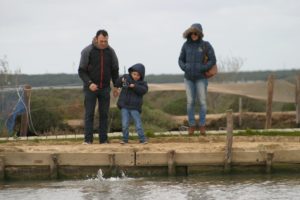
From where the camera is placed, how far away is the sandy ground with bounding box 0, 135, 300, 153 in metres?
16.2

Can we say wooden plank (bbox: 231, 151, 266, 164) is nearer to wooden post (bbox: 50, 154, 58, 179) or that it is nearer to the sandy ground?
the sandy ground

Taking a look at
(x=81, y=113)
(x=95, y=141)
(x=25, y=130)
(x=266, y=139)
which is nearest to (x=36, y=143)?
(x=95, y=141)

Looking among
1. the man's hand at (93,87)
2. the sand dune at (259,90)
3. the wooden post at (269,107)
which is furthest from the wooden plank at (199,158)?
the sand dune at (259,90)

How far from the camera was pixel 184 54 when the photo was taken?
17828 millimetres

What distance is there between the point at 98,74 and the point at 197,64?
6.24 ft

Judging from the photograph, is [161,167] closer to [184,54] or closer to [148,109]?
[184,54]

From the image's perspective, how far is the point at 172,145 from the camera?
55.3ft

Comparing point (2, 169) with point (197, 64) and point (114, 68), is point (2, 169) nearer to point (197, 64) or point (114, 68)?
point (114, 68)

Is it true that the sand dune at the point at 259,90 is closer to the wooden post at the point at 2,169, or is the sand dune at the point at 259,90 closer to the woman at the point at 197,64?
the woman at the point at 197,64

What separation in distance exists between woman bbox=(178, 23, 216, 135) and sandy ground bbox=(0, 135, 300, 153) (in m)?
0.63

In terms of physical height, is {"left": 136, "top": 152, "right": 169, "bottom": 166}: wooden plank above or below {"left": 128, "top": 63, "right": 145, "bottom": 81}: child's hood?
below

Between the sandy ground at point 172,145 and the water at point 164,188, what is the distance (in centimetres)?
52

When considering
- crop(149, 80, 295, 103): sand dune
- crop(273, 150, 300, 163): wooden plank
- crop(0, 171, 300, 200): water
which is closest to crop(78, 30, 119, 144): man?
crop(0, 171, 300, 200): water

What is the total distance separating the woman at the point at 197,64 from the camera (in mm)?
17500
